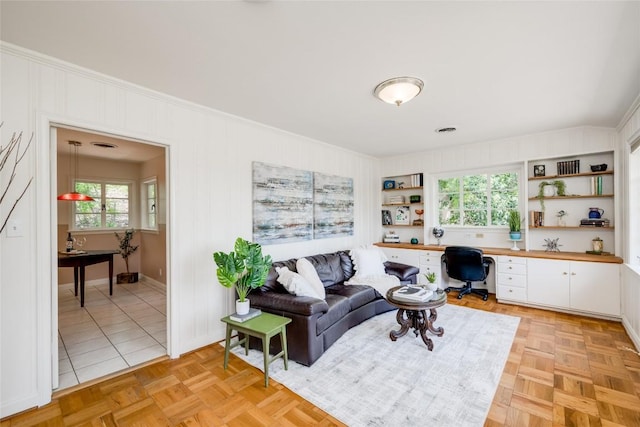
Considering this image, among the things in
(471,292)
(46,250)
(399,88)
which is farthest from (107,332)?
(471,292)

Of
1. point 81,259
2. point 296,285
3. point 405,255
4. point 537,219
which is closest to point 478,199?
point 537,219

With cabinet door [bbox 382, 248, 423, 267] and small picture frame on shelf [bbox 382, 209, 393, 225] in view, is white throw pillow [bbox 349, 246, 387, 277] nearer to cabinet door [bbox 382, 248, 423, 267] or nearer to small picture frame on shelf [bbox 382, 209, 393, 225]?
cabinet door [bbox 382, 248, 423, 267]

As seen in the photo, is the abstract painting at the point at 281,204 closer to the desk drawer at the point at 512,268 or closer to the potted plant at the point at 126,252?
the desk drawer at the point at 512,268

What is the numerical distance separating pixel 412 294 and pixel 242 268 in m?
1.77

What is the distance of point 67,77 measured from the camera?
217 cm

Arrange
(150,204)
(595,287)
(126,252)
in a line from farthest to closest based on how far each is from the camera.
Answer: (150,204)
(126,252)
(595,287)

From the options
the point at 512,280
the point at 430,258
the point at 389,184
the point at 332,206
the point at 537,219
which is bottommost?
the point at 512,280

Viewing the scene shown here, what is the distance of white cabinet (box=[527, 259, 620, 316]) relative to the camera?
3.43 m

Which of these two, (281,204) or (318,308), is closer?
(318,308)

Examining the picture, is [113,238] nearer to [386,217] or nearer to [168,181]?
[168,181]

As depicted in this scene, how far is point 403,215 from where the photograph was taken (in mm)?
5629

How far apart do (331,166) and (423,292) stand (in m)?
2.55

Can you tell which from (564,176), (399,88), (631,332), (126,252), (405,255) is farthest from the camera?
(126,252)

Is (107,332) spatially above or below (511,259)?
below
